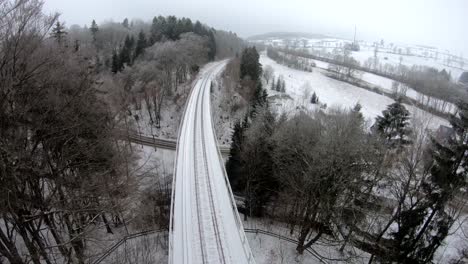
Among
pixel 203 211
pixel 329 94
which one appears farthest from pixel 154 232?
pixel 329 94

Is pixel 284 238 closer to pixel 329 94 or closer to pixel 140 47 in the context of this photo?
pixel 140 47

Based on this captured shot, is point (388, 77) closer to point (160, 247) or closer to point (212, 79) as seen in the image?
point (212, 79)

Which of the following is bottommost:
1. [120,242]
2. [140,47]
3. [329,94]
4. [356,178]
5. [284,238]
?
[284,238]

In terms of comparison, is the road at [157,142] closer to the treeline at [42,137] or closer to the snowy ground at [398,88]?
the treeline at [42,137]

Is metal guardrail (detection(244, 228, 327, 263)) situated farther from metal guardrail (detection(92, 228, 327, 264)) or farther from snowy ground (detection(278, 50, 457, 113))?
snowy ground (detection(278, 50, 457, 113))

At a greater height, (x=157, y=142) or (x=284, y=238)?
(x=157, y=142)

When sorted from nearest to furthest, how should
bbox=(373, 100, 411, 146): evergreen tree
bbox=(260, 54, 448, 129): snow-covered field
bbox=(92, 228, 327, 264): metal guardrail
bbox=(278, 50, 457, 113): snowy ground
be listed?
bbox=(92, 228, 327, 264): metal guardrail → bbox=(373, 100, 411, 146): evergreen tree → bbox=(260, 54, 448, 129): snow-covered field → bbox=(278, 50, 457, 113): snowy ground

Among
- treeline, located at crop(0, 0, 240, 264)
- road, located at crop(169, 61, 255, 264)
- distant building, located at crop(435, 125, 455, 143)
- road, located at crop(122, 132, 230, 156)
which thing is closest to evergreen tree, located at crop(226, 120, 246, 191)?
road, located at crop(169, 61, 255, 264)
